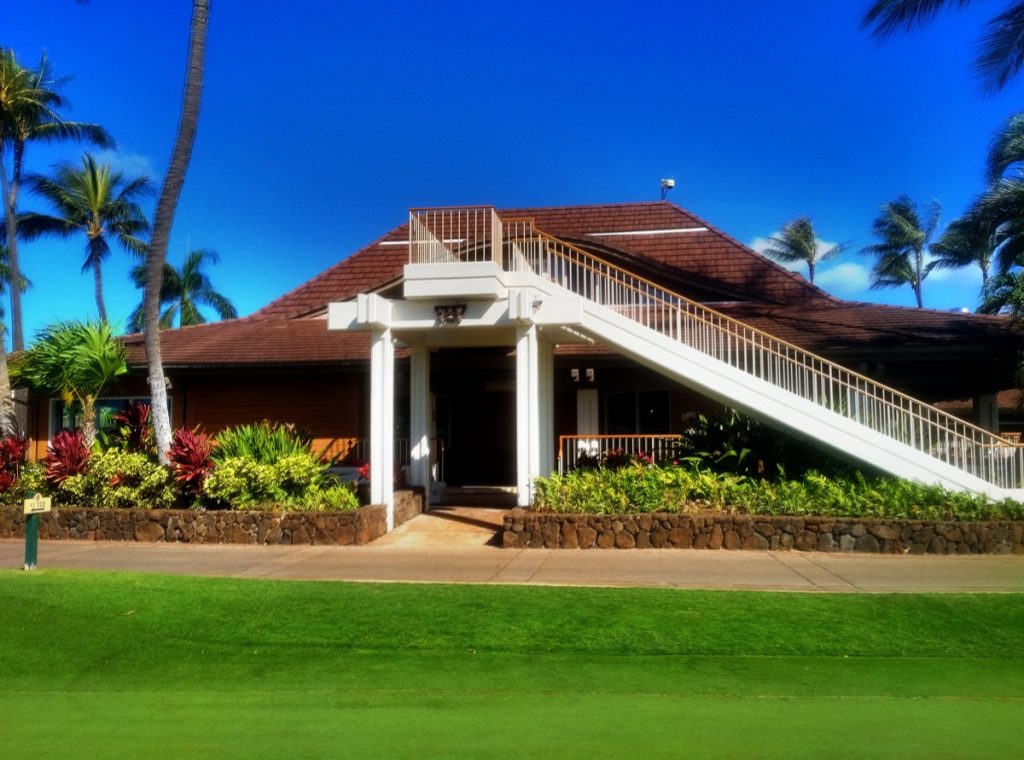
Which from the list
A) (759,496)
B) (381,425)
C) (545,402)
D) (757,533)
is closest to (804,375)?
(759,496)

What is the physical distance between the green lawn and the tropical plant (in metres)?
6.24

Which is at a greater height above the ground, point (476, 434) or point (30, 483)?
point (476, 434)

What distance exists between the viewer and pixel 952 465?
40.4 ft

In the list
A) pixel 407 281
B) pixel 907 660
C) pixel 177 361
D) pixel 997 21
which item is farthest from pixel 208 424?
pixel 997 21

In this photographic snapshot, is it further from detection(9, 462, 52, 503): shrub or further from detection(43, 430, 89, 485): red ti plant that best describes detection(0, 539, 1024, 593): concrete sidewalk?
detection(9, 462, 52, 503): shrub

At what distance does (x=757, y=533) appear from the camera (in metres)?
11.7

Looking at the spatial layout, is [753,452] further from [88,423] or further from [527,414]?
[88,423]

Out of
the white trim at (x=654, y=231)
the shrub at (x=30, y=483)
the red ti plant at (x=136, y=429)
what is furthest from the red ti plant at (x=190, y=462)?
the white trim at (x=654, y=231)

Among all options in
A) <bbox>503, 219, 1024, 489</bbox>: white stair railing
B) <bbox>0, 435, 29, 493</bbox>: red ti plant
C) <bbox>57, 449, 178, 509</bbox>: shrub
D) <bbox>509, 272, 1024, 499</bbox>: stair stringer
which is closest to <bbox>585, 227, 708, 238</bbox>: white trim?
<bbox>503, 219, 1024, 489</bbox>: white stair railing

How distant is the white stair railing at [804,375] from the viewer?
40.1ft

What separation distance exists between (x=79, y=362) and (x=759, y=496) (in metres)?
11.1

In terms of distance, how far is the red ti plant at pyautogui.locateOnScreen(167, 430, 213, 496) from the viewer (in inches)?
527

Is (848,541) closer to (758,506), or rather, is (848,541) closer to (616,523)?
(758,506)

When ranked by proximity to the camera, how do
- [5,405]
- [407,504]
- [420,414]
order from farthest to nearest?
[5,405] < [420,414] < [407,504]
